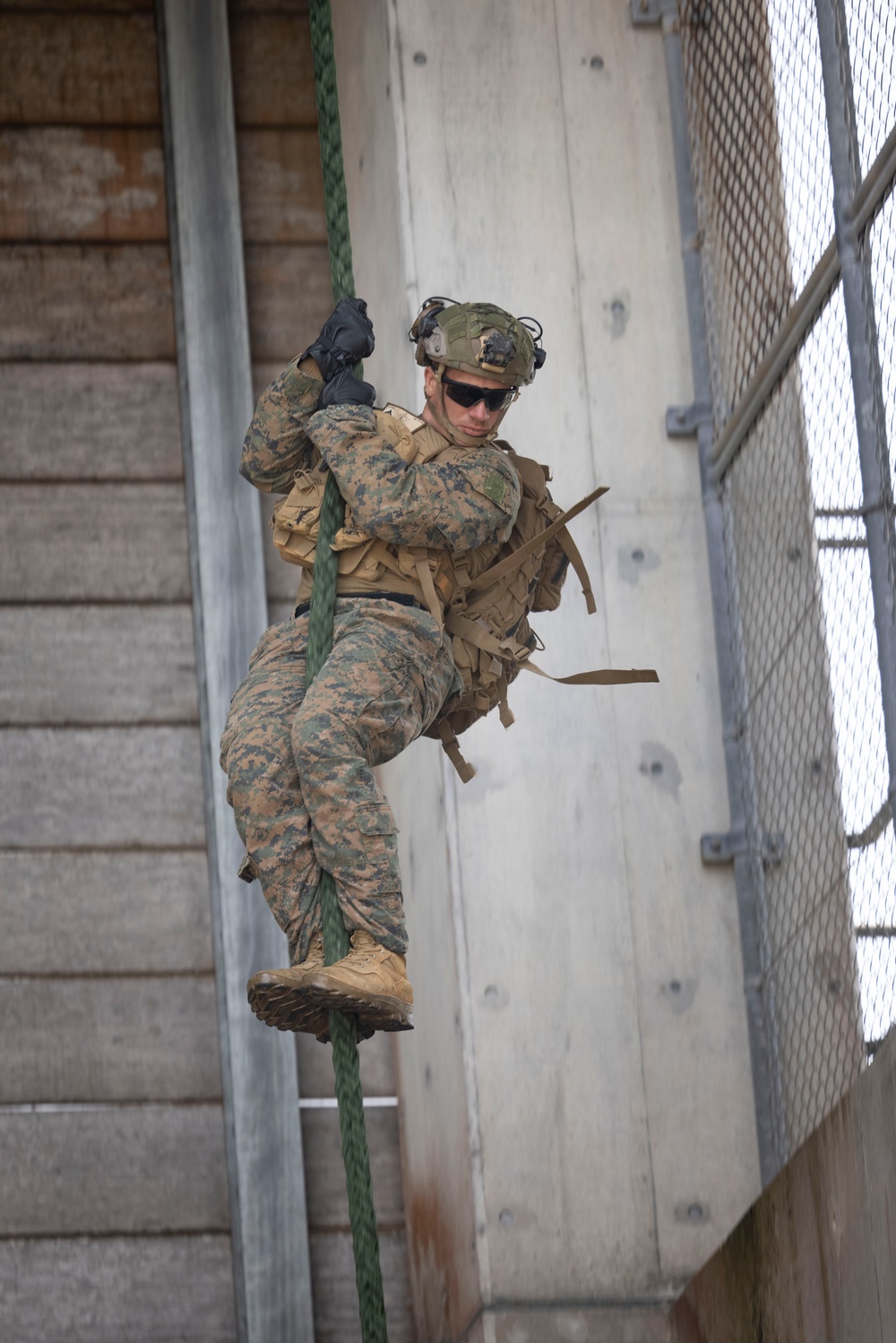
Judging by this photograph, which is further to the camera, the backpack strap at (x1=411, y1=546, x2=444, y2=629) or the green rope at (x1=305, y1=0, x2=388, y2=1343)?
the backpack strap at (x1=411, y1=546, x2=444, y2=629)

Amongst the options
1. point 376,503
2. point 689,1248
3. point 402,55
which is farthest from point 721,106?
point 689,1248

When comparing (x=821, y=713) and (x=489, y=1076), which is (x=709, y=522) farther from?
(x=489, y=1076)

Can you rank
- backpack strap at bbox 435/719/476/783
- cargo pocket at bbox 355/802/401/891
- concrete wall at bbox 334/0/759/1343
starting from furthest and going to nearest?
concrete wall at bbox 334/0/759/1343, backpack strap at bbox 435/719/476/783, cargo pocket at bbox 355/802/401/891

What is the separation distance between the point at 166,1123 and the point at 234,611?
1486 millimetres

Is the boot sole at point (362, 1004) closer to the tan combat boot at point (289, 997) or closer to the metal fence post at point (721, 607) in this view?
the tan combat boot at point (289, 997)

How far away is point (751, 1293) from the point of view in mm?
4656

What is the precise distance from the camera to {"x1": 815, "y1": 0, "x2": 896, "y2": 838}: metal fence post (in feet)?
14.3

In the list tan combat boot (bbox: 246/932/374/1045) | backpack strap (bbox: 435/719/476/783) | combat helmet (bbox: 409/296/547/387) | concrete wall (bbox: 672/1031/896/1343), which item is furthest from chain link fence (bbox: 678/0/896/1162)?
tan combat boot (bbox: 246/932/374/1045)

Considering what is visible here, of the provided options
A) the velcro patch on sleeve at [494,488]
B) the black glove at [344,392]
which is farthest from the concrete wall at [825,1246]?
the black glove at [344,392]

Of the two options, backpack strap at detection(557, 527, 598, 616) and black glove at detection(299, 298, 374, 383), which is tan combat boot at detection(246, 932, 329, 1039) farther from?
black glove at detection(299, 298, 374, 383)

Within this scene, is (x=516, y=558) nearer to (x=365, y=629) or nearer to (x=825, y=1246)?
(x=365, y=629)

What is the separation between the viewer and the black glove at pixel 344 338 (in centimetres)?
412

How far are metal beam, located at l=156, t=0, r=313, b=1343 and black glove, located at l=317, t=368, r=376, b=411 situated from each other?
6.97 ft

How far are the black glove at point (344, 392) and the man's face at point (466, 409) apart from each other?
0.15 metres
